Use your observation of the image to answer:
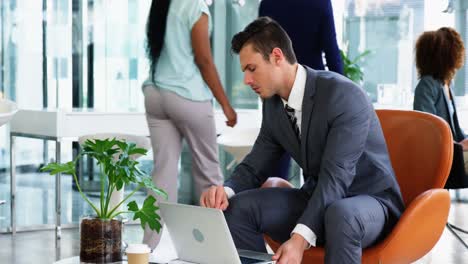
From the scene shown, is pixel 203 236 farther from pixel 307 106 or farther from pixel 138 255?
pixel 307 106

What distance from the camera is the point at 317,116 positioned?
305 centimetres

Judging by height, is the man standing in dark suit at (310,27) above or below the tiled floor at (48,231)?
above

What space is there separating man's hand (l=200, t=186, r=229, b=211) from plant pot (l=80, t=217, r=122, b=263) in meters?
0.45

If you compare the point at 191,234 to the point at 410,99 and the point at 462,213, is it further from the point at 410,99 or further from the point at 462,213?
the point at 410,99

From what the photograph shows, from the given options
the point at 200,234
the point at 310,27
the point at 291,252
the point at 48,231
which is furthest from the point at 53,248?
the point at 291,252

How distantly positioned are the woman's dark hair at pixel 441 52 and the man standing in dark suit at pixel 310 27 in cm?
74

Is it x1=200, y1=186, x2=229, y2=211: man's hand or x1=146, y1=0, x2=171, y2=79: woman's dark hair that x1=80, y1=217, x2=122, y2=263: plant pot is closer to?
x1=200, y1=186, x2=229, y2=211: man's hand

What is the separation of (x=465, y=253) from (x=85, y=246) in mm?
2984

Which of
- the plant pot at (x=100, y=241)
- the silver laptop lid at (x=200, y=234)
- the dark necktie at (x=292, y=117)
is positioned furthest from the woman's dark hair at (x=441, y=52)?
the plant pot at (x=100, y=241)

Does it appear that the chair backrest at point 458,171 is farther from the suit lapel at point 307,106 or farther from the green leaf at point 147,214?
the green leaf at point 147,214

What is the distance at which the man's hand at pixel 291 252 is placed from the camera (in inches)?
106

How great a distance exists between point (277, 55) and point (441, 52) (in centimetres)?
215

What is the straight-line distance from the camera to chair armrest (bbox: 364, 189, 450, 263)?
9.78 feet

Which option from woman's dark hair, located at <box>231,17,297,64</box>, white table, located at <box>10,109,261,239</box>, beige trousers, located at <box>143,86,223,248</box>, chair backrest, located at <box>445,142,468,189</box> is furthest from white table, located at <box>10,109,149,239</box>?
woman's dark hair, located at <box>231,17,297,64</box>
